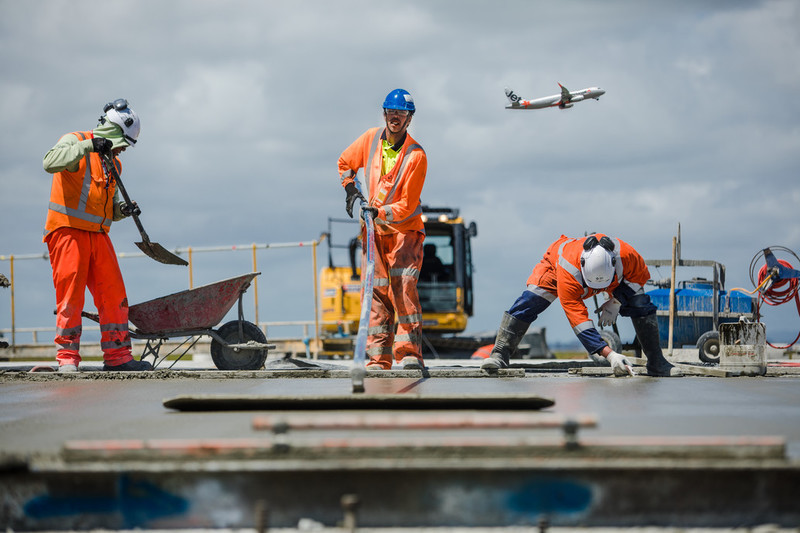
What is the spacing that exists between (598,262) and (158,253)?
3652 millimetres

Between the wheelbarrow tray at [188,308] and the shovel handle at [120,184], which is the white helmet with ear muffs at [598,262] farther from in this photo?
the shovel handle at [120,184]

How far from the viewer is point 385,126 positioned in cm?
662

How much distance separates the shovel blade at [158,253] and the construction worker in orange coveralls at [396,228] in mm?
1852

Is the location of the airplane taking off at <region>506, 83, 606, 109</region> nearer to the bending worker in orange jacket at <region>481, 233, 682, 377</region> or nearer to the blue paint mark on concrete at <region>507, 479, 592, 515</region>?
the bending worker in orange jacket at <region>481, 233, 682, 377</region>

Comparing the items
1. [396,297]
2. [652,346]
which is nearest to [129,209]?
[396,297]

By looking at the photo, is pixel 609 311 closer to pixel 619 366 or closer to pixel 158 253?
pixel 619 366

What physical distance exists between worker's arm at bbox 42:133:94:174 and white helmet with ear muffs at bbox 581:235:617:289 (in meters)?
3.72

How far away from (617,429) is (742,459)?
0.60 meters

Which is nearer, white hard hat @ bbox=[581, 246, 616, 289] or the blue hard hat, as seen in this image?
white hard hat @ bbox=[581, 246, 616, 289]

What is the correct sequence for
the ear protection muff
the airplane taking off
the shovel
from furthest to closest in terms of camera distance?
the airplane taking off
the shovel
the ear protection muff

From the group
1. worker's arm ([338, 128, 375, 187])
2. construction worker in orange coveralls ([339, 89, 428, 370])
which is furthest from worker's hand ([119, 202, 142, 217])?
construction worker in orange coveralls ([339, 89, 428, 370])

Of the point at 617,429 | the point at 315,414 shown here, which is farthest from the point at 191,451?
the point at 617,429

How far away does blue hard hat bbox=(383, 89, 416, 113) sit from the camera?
6414mm

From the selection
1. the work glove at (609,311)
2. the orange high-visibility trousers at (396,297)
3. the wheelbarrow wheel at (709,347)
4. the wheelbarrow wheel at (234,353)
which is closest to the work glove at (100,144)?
the wheelbarrow wheel at (234,353)
